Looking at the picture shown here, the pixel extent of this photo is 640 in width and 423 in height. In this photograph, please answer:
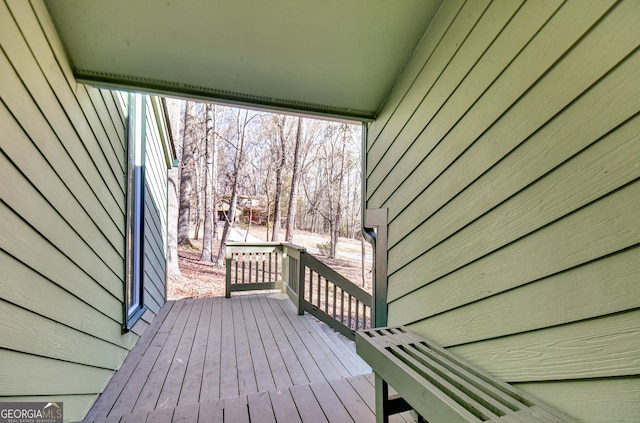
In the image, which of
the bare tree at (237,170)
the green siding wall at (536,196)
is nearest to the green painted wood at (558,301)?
the green siding wall at (536,196)

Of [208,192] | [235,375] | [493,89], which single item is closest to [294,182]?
[208,192]

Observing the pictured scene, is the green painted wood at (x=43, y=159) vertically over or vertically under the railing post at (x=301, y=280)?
over

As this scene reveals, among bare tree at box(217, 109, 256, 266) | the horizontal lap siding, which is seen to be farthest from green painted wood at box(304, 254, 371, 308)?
bare tree at box(217, 109, 256, 266)

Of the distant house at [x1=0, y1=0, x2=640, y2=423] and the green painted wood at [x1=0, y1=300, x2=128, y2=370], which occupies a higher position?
the distant house at [x1=0, y1=0, x2=640, y2=423]

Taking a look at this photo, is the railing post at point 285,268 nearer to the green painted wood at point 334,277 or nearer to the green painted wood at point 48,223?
the green painted wood at point 334,277

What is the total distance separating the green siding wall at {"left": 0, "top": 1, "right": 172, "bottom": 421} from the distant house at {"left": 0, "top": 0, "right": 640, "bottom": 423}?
11mm

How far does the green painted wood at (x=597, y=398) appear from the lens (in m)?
0.67

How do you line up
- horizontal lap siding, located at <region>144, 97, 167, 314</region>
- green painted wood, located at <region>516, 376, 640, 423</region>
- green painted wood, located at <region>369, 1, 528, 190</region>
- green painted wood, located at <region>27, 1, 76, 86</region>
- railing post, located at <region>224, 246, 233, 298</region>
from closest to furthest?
green painted wood, located at <region>516, 376, 640, 423</region>
green painted wood, located at <region>369, 1, 528, 190</region>
green painted wood, located at <region>27, 1, 76, 86</region>
horizontal lap siding, located at <region>144, 97, 167, 314</region>
railing post, located at <region>224, 246, 233, 298</region>

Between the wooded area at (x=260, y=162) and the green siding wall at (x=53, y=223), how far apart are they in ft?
21.4

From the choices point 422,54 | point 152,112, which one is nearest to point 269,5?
point 422,54

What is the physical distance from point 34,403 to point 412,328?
1.82m

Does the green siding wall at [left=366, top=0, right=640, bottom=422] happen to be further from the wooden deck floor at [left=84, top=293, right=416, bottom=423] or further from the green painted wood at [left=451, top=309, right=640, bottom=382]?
the wooden deck floor at [left=84, top=293, right=416, bottom=423]

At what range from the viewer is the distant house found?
74cm

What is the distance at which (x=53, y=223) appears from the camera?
1386mm
